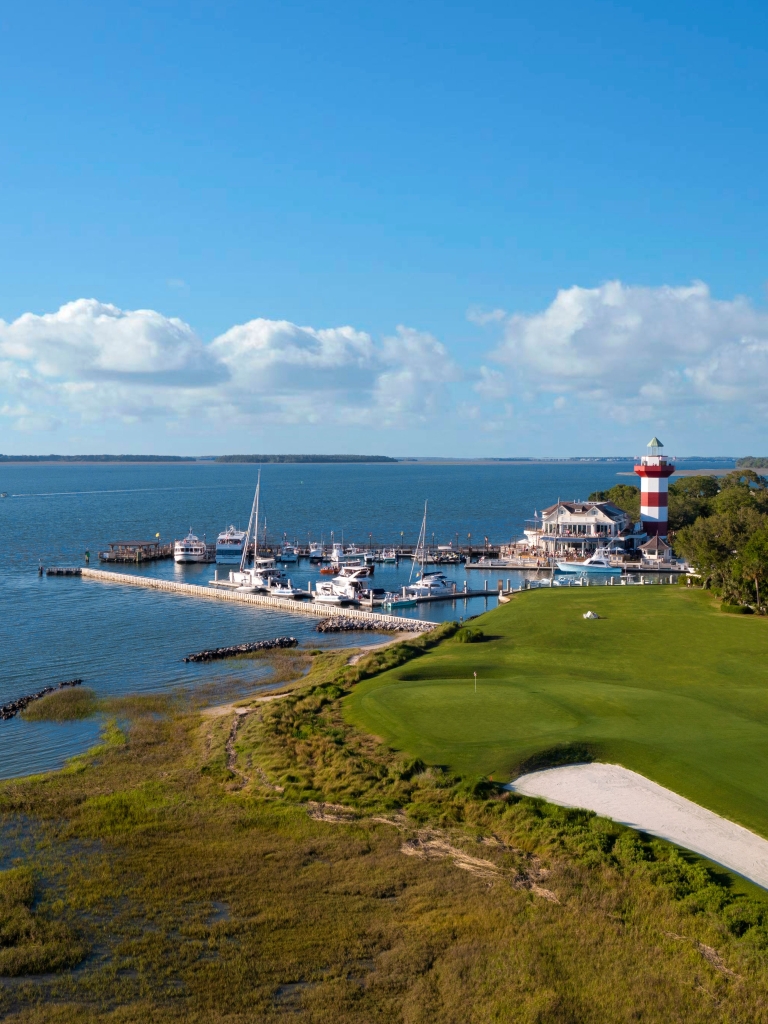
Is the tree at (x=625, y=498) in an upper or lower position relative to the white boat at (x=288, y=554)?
upper

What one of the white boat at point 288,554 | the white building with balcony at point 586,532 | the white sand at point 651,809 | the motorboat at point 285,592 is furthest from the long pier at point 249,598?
the white sand at point 651,809

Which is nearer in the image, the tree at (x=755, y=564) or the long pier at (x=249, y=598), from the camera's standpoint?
the tree at (x=755, y=564)

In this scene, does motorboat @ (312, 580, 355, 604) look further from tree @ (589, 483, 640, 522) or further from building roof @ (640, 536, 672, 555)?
tree @ (589, 483, 640, 522)

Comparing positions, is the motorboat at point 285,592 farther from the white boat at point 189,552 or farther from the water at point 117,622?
the white boat at point 189,552

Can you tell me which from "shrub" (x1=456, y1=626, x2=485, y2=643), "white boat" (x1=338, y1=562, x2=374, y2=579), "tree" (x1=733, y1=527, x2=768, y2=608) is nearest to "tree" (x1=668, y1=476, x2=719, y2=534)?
"white boat" (x1=338, y1=562, x2=374, y2=579)

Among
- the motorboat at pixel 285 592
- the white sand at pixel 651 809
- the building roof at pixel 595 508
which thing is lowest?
the white sand at pixel 651 809
